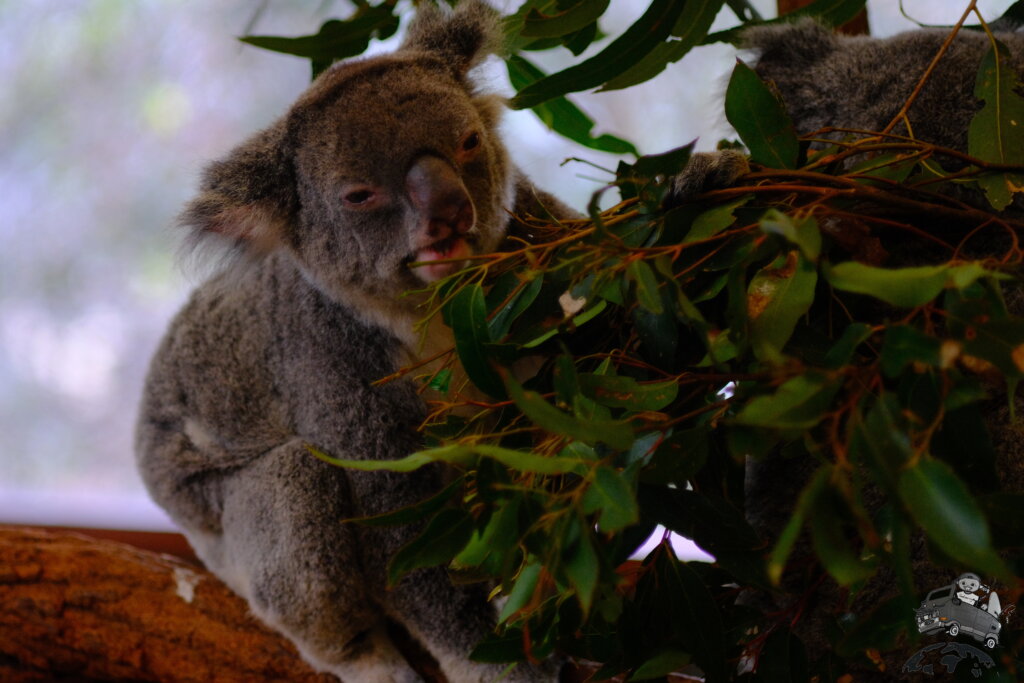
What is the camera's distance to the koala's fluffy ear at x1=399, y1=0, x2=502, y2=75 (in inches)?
80.8

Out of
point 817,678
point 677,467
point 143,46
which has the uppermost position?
point 143,46

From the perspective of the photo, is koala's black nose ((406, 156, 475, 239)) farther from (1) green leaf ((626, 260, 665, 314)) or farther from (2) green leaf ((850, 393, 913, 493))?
(2) green leaf ((850, 393, 913, 493))

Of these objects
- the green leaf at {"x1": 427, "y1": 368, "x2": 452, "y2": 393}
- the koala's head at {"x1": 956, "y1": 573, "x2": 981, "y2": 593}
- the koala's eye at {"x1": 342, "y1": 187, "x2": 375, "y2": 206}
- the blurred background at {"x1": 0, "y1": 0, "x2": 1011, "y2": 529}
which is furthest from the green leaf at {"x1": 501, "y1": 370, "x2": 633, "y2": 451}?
the blurred background at {"x1": 0, "y1": 0, "x2": 1011, "y2": 529}

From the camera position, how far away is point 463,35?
2.06 meters

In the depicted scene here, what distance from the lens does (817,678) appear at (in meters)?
1.30

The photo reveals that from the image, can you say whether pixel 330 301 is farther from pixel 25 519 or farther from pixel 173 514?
pixel 25 519

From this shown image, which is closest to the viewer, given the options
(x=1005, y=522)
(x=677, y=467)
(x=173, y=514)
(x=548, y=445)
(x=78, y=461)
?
(x=1005, y=522)

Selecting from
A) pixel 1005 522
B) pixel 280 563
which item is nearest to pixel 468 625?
pixel 280 563

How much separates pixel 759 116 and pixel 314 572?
4.68ft

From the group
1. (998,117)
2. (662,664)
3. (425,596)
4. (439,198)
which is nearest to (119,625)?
(425,596)

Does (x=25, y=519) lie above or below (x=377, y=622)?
above

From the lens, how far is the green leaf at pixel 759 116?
1.25m

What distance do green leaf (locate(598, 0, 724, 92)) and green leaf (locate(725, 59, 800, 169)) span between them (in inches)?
9.9

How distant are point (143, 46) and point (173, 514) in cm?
201
